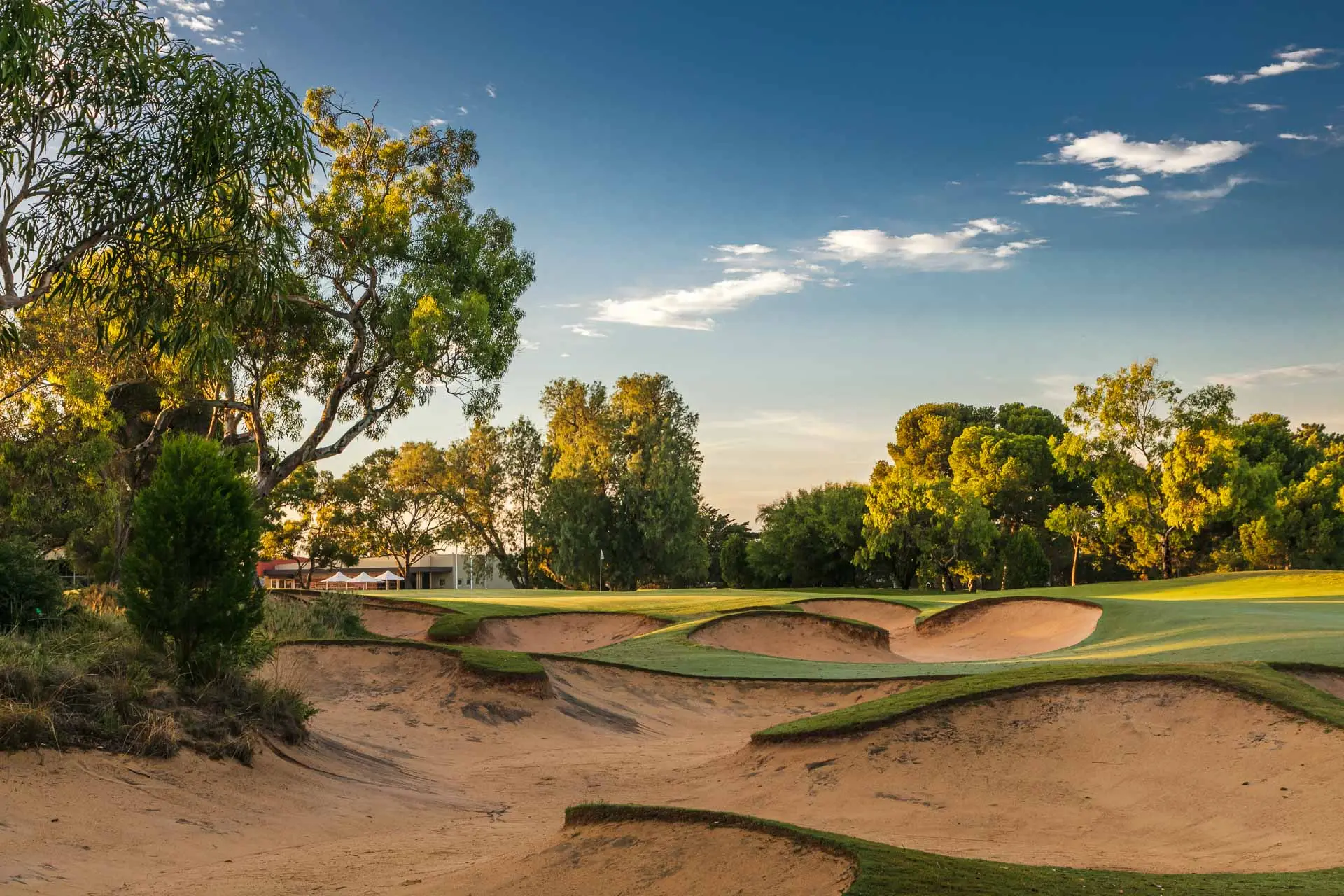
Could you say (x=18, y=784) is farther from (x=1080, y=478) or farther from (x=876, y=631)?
(x=1080, y=478)

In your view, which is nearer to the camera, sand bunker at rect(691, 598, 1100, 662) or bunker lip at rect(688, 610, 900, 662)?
sand bunker at rect(691, 598, 1100, 662)

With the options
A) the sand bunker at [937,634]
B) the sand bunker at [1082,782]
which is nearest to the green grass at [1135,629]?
the sand bunker at [937,634]

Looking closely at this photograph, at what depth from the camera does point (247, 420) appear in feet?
91.4

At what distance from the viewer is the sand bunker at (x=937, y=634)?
2361cm

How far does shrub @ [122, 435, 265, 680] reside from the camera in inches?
392

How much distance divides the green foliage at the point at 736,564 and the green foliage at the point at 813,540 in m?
3.19

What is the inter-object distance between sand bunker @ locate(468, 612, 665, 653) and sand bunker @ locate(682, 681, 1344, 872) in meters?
15.2

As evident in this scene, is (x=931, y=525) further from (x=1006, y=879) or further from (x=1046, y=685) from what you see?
(x=1006, y=879)

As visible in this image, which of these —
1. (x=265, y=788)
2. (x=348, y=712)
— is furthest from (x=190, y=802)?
(x=348, y=712)

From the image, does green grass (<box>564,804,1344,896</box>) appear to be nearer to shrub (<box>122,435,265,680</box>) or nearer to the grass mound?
the grass mound

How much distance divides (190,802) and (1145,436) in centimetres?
4314

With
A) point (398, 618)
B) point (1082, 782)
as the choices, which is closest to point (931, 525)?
point (398, 618)

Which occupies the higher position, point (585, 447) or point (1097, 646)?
point (585, 447)

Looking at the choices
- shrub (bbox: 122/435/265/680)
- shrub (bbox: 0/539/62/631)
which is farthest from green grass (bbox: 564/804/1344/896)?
shrub (bbox: 0/539/62/631)
